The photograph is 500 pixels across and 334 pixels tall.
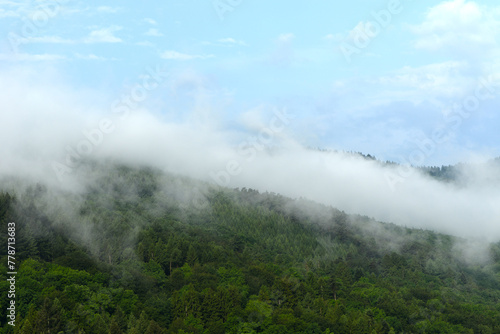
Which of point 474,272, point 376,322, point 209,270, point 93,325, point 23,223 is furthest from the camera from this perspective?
point 474,272

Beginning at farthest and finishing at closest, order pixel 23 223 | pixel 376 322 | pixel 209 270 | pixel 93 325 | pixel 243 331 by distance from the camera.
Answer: pixel 23 223 < pixel 209 270 < pixel 376 322 < pixel 243 331 < pixel 93 325

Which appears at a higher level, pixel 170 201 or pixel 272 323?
pixel 170 201

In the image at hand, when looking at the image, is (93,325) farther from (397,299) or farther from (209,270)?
(397,299)

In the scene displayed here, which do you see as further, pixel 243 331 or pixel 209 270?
pixel 209 270

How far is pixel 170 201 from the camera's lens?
19812cm

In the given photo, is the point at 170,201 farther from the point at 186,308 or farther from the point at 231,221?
the point at 186,308

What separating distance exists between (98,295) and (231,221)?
118m

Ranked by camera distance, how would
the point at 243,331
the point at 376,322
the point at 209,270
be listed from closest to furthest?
1. the point at 243,331
2. the point at 376,322
3. the point at 209,270

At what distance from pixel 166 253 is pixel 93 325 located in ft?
149

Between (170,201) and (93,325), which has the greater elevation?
Result: (170,201)

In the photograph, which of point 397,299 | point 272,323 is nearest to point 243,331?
point 272,323

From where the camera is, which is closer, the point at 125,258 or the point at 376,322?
the point at 376,322

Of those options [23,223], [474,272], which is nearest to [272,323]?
[23,223]

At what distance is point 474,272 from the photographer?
18775cm
